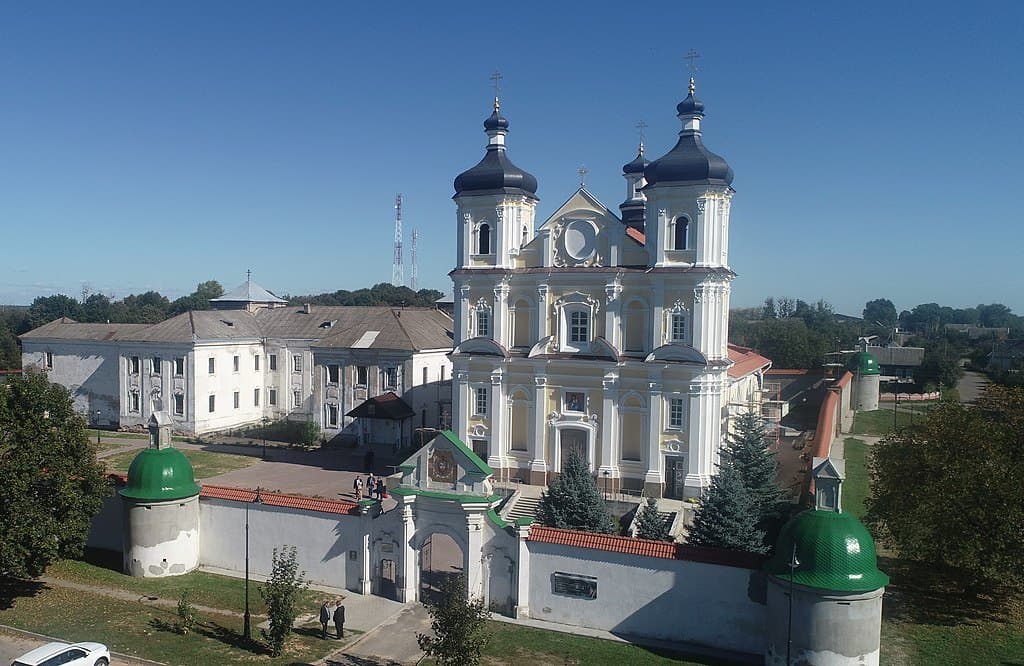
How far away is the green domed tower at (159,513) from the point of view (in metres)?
22.2

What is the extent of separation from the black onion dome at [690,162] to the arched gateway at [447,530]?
14086 millimetres

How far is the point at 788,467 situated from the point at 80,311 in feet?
325

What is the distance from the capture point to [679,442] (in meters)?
29.4

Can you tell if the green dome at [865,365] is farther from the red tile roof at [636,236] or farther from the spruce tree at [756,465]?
the spruce tree at [756,465]

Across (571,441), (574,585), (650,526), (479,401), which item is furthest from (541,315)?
(574,585)

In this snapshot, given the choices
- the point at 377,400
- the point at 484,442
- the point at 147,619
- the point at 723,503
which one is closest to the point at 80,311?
the point at 377,400

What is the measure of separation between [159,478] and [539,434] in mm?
Answer: 14093

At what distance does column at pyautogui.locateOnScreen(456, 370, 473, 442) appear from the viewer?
106ft

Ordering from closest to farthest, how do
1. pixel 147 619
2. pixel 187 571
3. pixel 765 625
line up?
pixel 765 625 < pixel 147 619 < pixel 187 571

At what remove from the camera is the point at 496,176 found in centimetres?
3161

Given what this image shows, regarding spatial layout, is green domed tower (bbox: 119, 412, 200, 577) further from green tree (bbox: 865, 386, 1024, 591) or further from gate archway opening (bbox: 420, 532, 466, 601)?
green tree (bbox: 865, 386, 1024, 591)

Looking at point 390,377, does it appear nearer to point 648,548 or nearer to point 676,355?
point 676,355

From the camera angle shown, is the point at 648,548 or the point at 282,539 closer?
the point at 648,548

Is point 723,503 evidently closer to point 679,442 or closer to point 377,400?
point 679,442
